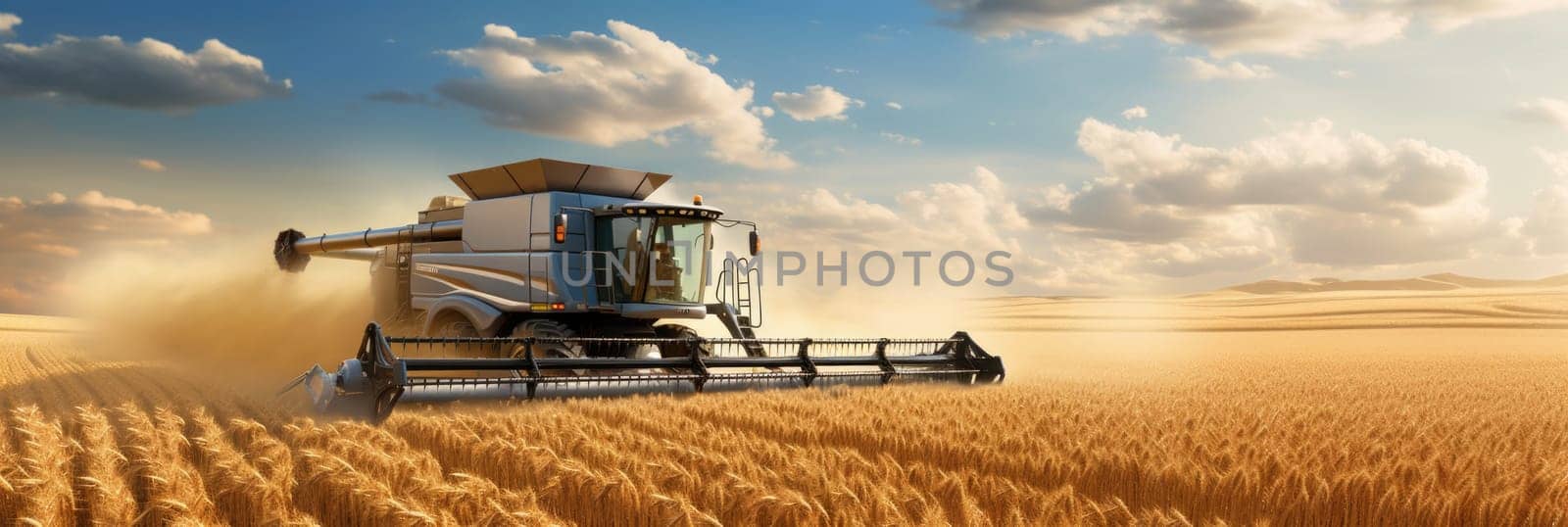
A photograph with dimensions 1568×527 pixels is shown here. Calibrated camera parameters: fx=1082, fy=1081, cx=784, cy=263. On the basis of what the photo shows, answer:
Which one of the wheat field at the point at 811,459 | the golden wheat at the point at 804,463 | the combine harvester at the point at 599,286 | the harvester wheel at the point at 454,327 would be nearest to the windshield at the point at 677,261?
the combine harvester at the point at 599,286

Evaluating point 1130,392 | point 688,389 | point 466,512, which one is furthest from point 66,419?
point 1130,392

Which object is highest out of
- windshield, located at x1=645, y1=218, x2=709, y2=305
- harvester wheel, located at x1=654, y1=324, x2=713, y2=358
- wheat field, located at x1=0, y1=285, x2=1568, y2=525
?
windshield, located at x1=645, y1=218, x2=709, y2=305

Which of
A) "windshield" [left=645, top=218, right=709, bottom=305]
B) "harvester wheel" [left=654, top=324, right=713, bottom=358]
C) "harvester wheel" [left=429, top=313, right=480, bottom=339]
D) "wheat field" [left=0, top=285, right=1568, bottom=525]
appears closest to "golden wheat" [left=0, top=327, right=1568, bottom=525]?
"wheat field" [left=0, top=285, right=1568, bottom=525]

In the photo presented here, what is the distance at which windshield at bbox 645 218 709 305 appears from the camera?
12.3 metres

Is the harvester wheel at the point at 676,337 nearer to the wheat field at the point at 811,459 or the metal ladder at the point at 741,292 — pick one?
the metal ladder at the point at 741,292

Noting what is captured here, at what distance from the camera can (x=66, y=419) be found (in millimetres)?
8414

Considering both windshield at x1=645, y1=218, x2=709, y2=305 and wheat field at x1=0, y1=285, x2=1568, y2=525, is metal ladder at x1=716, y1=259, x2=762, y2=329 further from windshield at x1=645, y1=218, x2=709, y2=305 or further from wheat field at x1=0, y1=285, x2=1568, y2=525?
wheat field at x1=0, y1=285, x2=1568, y2=525

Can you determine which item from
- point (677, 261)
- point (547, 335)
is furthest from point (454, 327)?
point (677, 261)

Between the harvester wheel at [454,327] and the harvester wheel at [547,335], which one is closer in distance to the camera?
the harvester wheel at [547,335]

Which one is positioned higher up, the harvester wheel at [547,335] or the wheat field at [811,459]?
the harvester wheel at [547,335]

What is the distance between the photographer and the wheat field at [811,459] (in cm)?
450

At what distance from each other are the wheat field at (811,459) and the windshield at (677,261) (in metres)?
2.87

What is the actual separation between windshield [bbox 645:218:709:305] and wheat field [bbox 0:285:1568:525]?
2.87m

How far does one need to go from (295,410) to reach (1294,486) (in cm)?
720
